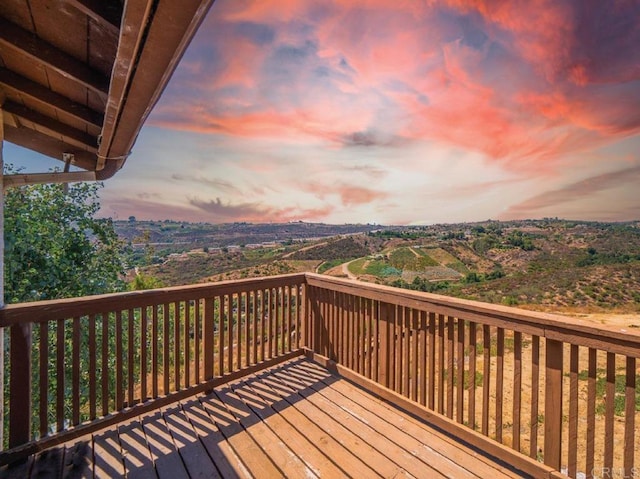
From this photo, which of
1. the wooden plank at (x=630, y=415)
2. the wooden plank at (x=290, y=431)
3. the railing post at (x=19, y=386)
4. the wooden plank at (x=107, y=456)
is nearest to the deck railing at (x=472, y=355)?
the wooden plank at (x=630, y=415)

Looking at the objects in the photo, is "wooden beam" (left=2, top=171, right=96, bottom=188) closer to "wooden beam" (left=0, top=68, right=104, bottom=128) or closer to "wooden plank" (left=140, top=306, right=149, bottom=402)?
"wooden beam" (left=0, top=68, right=104, bottom=128)

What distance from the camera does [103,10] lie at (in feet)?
3.86

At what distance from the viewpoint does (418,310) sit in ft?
7.80

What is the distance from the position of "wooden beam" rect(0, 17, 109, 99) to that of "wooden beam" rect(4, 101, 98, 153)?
1.07m

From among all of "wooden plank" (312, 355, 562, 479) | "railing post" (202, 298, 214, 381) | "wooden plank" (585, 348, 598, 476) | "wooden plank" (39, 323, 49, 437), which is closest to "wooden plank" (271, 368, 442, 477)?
"wooden plank" (312, 355, 562, 479)

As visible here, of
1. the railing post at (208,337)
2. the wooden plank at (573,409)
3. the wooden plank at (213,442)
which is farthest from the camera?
the railing post at (208,337)

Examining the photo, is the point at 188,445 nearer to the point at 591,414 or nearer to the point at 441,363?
the point at 441,363

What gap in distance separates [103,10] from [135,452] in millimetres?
2579

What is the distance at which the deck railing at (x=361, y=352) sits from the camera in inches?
64.0

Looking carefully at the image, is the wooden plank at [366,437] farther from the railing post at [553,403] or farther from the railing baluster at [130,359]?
the railing baluster at [130,359]

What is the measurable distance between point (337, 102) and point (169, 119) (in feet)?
25.7

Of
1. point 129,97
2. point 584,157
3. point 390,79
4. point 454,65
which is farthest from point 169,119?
point 584,157

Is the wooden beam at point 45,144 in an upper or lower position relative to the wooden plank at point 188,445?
upper

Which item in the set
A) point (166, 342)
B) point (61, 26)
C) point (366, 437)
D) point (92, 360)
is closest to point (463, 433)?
point (366, 437)
